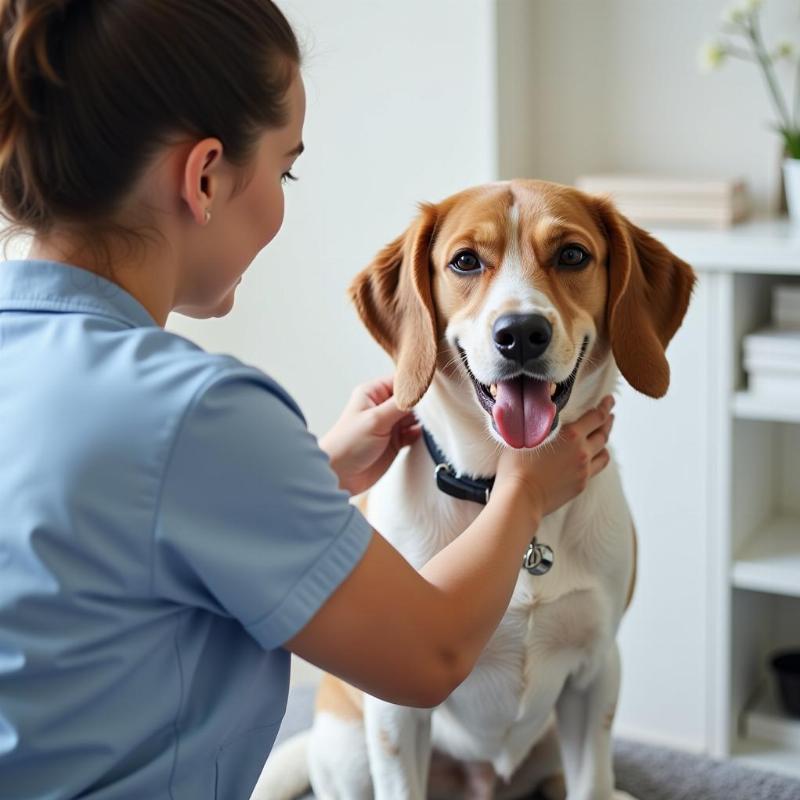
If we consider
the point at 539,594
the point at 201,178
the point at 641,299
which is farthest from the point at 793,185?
the point at 201,178

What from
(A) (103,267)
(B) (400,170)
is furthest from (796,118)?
(A) (103,267)

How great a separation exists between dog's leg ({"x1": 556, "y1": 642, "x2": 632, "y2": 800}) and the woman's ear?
81 centimetres

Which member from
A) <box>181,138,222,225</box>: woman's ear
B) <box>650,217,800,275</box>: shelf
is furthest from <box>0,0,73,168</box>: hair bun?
<box>650,217,800,275</box>: shelf

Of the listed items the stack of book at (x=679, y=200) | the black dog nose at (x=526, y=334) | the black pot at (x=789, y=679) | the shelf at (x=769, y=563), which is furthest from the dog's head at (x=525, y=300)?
the black pot at (x=789, y=679)

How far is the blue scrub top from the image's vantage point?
844mm

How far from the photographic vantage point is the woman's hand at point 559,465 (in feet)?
3.91

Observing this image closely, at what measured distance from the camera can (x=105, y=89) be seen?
34.4 inches

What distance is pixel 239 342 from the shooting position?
8.41 feet

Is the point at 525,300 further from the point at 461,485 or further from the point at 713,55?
the point at 713,55

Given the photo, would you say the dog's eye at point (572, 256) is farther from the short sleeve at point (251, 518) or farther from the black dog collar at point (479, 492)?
the short sleeve at point (251, 518)

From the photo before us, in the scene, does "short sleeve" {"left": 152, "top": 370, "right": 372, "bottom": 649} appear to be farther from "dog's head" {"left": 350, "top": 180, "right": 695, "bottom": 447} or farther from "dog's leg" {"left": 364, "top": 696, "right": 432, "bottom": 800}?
"dog's leg" {"left": 364, "top": 696, "right": 432, "bottom": 800}

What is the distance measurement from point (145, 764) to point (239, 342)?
5.49 feet

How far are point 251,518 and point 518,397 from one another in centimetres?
46

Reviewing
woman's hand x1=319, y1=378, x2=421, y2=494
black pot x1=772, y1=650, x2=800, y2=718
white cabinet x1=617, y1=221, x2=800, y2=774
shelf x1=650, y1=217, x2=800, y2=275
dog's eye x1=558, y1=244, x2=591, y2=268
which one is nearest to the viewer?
dog's eye x1=558, y1=244, x2=591, y2=268
